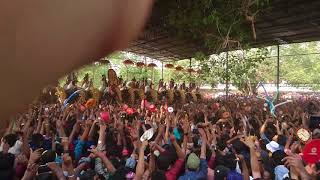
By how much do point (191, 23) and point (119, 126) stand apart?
497 cm

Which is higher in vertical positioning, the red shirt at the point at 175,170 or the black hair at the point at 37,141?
the black hair at the point at 37,141

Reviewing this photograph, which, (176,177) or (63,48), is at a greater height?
(63,48)

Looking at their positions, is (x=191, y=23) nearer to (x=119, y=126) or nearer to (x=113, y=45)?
(x=119, y=126)

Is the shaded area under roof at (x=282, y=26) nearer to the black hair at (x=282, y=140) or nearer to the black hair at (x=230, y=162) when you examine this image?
the black hair at (x=282, y=140)

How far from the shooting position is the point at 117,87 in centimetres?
1741

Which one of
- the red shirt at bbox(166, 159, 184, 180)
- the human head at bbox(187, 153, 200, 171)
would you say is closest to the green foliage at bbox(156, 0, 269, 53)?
the red shirt at bbox(166, 159, 184, 180)

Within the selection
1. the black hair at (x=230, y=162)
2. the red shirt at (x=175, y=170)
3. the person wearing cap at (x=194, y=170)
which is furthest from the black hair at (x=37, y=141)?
the black hair at (x=230, y=162)

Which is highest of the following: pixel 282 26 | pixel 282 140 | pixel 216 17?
pixel 282 26

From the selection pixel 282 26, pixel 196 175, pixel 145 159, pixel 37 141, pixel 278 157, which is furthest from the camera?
pixel 282 26

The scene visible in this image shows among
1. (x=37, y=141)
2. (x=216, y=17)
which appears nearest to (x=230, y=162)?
(x=37, y=141)

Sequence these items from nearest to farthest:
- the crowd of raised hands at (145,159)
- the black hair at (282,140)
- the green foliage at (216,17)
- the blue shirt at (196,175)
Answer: the crowd of raised hands at (145,159), the blue shirt at (196,175), the black hair at (282,140), the green foliage at (216,17)

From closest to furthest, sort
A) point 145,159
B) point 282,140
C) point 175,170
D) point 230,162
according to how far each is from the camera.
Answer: point 175,170 < point 230,162 < point 145,159 < point 282,140

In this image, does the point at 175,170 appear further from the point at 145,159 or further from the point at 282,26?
the point at 282,26

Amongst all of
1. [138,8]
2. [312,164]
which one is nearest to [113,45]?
[138,8]
